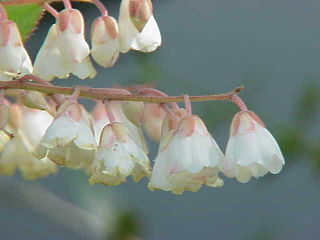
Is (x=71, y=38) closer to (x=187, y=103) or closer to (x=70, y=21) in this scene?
(x=70, y=21)

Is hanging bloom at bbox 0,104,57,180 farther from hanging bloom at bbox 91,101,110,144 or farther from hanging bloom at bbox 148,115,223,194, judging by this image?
hanging bloom at bbox 148,115,223,194

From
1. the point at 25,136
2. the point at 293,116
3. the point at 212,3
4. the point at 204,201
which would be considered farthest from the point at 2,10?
the point at 212,3

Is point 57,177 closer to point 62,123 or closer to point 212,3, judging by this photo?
point 212,3

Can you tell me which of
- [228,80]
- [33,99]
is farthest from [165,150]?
[228,80]

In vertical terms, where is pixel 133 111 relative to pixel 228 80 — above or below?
above

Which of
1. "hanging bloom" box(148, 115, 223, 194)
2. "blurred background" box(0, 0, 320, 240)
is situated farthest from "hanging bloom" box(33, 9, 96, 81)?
"blurred background" box(0, 0, 320, 240)

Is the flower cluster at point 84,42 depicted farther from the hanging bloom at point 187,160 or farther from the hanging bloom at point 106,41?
the hanging bloom at point 187,160
